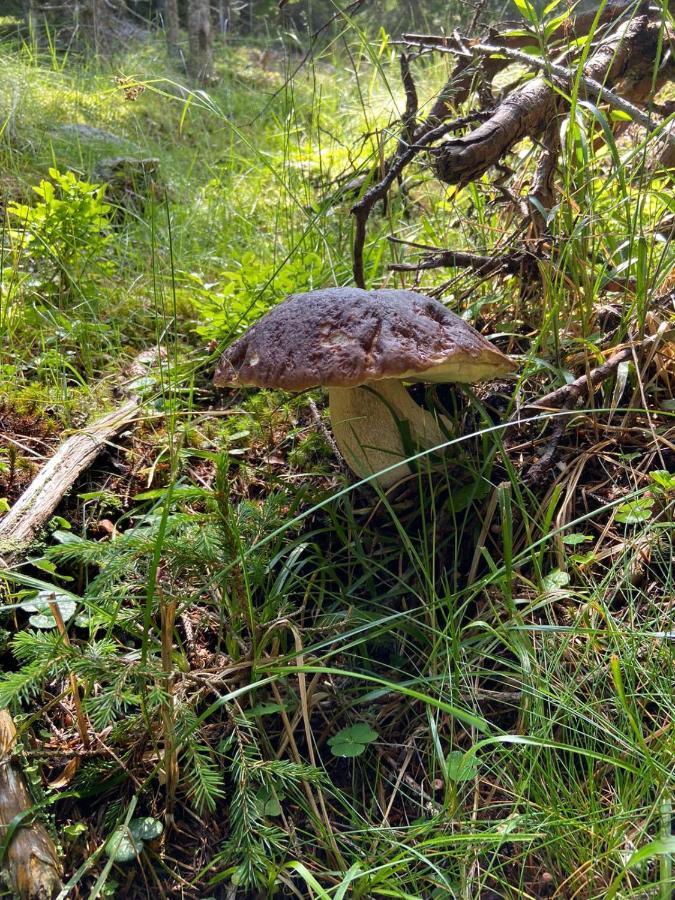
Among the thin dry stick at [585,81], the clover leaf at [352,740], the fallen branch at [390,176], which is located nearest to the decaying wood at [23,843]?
the clover leaf at [352,740]

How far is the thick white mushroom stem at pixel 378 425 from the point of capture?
1.62m

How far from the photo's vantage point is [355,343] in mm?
1330

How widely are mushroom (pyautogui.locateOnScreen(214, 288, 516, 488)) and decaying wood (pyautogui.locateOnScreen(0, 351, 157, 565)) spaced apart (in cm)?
54

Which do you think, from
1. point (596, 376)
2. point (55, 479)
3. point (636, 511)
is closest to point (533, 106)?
point (596, 376)

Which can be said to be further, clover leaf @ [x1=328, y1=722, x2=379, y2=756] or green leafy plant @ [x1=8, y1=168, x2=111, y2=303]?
green leafy plant @ [x1=8, y1=168, x2=111, y2=303]

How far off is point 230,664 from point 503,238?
175 cm

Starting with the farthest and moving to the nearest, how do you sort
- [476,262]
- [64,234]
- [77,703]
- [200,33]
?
[200,33]
[64,234]
[476,262]
[77,703]

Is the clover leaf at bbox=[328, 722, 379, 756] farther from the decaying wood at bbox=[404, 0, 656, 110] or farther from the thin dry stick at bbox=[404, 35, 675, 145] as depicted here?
the decaying wood at bbox=[404, 0, 656, 110]

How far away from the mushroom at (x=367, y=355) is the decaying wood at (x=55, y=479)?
54cm

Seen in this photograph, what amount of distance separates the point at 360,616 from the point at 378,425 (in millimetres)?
518

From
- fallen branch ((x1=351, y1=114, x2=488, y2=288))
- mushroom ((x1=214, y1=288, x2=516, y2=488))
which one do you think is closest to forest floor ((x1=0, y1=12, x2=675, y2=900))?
mushroom ((x1=214, y1=288, x2=516, y2=488))

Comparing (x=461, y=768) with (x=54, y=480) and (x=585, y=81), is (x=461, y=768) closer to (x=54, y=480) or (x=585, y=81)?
(x=54, y=480)

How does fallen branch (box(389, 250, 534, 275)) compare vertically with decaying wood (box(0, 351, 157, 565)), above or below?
above

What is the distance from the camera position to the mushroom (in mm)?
1319
